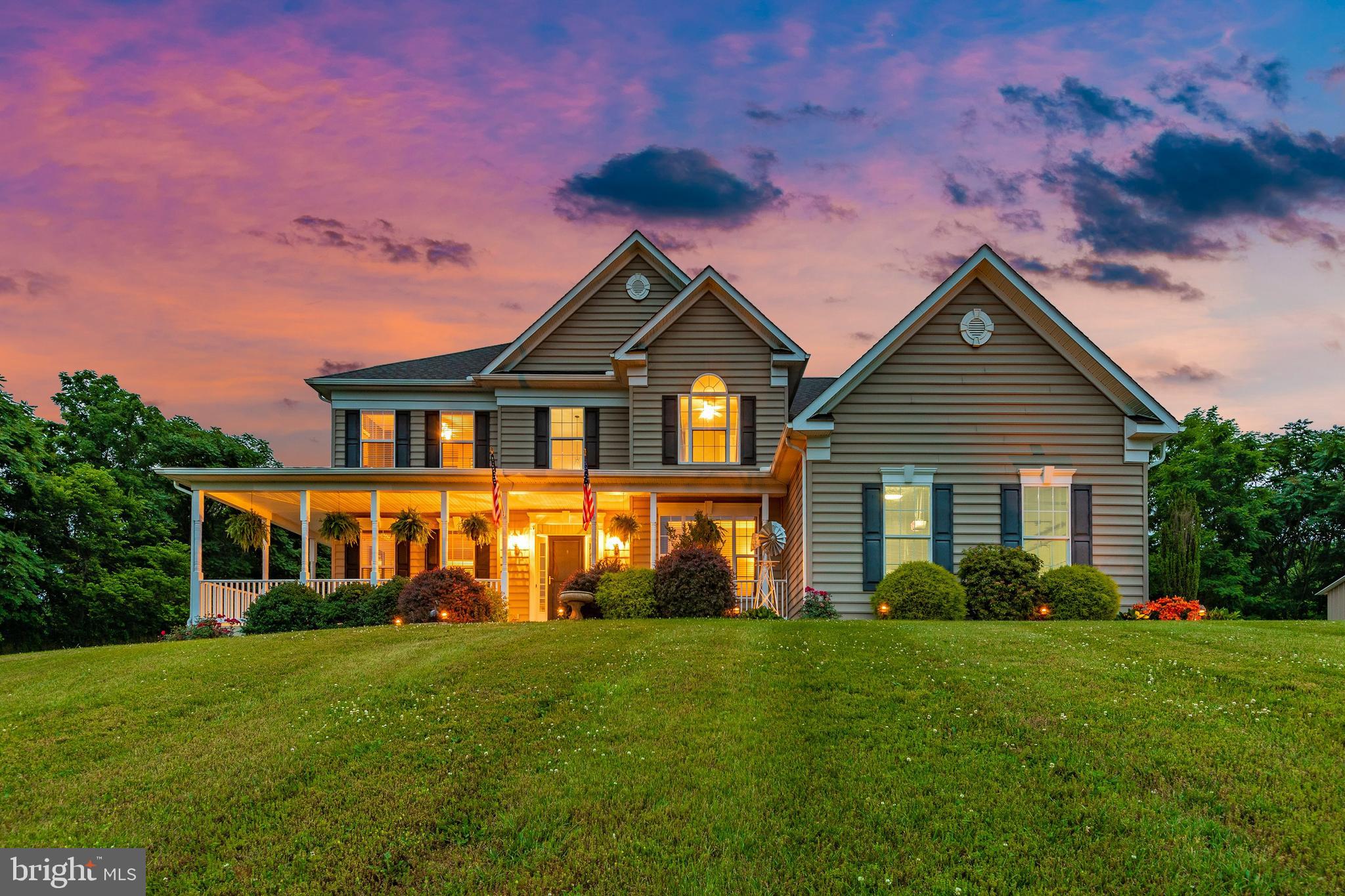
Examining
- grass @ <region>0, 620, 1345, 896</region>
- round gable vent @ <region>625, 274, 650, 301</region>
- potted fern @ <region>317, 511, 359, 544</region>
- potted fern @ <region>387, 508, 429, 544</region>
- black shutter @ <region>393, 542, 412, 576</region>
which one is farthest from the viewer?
round gable vent @ <region>625, 274, 650, 301</region>

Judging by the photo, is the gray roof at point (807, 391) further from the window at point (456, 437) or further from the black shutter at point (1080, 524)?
the window at point (456, 437)

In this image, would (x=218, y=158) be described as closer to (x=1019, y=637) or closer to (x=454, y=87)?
(x=454, y=87)

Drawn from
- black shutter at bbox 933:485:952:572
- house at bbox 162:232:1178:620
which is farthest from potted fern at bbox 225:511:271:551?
black shutter at bbox 933:485:952:572

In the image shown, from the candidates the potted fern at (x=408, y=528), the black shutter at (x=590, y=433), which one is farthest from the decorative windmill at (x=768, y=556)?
the potted fern at (x=408, y=528)

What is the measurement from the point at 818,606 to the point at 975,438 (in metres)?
4.43

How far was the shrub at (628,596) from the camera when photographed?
19234mm

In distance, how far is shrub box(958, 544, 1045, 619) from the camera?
17734mm

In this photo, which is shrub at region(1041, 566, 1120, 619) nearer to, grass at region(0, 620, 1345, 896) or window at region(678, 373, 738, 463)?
grass at region(0, 620, 1345, 896)

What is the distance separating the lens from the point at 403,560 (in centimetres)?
2617

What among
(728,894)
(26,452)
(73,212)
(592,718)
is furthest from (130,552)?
(728,894)

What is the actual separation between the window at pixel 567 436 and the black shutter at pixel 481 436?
5.90 feet

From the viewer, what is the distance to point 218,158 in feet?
74.3

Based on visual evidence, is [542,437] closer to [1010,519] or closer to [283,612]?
[283,612]

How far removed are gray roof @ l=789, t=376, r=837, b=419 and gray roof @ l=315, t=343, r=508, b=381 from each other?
8.03 m
